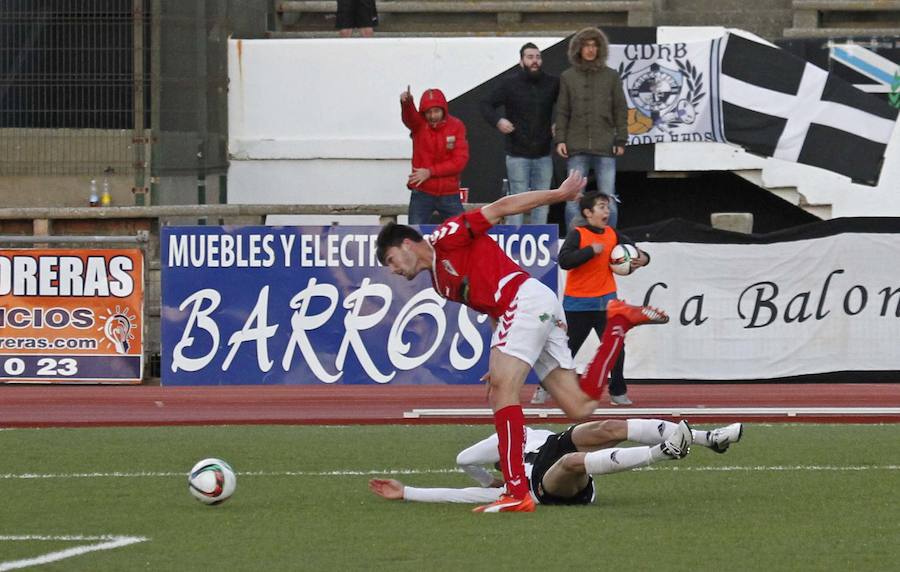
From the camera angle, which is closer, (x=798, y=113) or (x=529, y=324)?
(x=529, y=324)

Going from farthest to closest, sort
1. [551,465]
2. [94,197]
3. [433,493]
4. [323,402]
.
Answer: [94,197]
[323,402]
[433,493]
[551,465]

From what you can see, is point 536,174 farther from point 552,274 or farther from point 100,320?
point 100,320

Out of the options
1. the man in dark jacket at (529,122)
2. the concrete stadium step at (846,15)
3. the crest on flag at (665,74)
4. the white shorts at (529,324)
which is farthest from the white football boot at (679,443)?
the concrete stadium step at (846,15)

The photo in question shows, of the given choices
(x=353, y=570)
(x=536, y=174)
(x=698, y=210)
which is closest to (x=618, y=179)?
(x=698, y=210)

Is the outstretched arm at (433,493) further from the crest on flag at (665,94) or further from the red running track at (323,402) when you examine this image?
the crest on flag at (665,94)

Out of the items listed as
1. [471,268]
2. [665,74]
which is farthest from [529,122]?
[471,268]

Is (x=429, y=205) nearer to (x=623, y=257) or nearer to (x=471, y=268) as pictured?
(x=623, y=257)

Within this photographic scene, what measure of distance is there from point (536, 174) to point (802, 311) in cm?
306

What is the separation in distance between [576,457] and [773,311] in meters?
8.46

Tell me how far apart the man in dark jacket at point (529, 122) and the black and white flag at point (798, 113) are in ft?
13.0

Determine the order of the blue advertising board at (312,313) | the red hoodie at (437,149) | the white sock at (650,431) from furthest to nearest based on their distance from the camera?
the red hoodie at (437,149) → the blue advertising board at (312,313) → the white sock at (650,431)

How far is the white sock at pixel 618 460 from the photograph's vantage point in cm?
842

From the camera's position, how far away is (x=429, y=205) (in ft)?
55.9

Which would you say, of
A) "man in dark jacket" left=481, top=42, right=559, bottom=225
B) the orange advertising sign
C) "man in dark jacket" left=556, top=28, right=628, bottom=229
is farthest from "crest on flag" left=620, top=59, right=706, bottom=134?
the orange advertising sign
